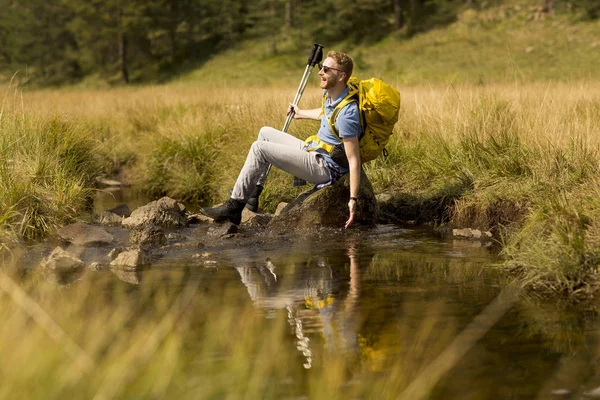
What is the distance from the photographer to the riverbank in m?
5.52

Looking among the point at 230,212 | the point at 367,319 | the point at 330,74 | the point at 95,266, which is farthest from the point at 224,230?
the point at 367,319

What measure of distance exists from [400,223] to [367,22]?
40.7m

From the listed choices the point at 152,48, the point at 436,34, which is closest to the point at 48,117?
the point at 436,34

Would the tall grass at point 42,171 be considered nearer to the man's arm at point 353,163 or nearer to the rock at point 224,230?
the rock at point 224,230

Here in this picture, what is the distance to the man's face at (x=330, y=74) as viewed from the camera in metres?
6.52

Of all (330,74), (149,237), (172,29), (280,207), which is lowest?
(172,29)

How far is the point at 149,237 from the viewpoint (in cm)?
694

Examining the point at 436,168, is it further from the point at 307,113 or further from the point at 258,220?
the point at 258,220

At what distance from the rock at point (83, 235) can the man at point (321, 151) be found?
0.98m

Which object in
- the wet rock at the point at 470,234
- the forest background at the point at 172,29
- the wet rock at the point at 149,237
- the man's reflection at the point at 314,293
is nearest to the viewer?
the man's reflection at the point at 314,293

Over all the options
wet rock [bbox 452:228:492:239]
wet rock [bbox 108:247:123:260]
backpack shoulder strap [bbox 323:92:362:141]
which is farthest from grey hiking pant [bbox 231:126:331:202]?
wet rock [bbox 108:247:123:260]

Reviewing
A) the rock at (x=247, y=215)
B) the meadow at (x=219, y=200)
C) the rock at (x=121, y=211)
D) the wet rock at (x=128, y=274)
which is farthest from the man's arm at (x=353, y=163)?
the rock at (x=121, y=211)

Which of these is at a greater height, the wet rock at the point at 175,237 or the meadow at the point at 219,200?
the meadow at the point at 219,200

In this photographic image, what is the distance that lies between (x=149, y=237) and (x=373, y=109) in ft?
7.07
